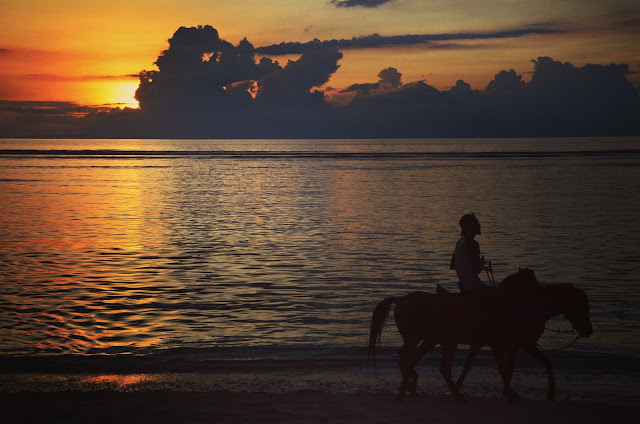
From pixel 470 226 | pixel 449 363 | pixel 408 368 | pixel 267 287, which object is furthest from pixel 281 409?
pixel 267 287

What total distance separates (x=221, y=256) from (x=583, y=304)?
1577cm

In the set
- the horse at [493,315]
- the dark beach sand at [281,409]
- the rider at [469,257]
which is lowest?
the dark beach sand at [281,409]

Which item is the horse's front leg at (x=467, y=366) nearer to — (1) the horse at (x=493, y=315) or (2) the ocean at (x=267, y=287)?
(1) the horse at (x=493, y=315)

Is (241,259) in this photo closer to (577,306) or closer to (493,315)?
(493,315)

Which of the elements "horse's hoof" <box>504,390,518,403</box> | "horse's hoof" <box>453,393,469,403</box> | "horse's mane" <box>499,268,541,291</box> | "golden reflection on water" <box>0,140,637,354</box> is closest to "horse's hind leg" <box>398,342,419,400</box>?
"horse's hoof" <box>453,393,469,403</box>

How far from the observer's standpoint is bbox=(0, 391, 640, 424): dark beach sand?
893 cm

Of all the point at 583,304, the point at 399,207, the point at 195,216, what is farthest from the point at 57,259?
the point at 399,207

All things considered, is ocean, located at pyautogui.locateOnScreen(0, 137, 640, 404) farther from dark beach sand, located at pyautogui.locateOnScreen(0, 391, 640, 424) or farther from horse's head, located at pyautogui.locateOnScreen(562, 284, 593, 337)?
horse's head, located at pyautogui.locateOnScreen(562, 284, 593, 337)

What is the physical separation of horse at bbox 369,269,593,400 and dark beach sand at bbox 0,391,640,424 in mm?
369

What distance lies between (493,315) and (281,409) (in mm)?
3098

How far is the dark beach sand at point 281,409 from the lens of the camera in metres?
8.93

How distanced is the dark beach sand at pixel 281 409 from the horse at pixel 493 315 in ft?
1.21

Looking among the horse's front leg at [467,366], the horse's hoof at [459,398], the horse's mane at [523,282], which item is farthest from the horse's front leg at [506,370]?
the horse's mane at [523,282]

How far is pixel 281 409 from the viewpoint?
9297 mm
